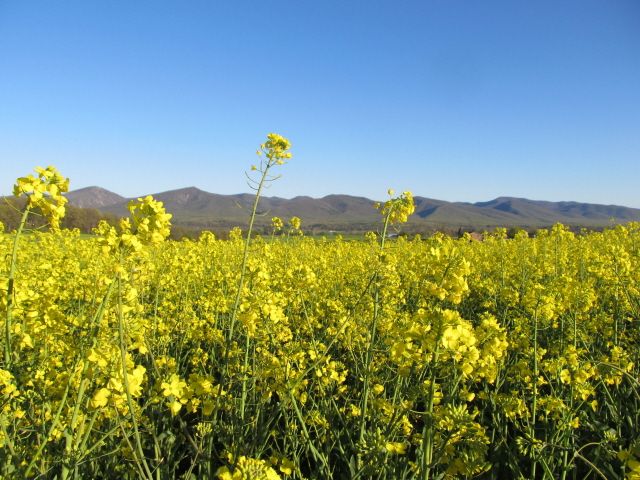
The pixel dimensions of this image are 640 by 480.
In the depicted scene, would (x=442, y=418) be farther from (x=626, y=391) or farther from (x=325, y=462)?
(x=626, y=391)

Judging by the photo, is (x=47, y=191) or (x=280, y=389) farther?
(x=280, y=389)

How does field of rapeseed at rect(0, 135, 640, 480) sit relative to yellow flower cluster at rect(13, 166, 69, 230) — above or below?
below

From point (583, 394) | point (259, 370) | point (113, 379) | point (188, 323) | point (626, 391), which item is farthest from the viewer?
point (188, 323)

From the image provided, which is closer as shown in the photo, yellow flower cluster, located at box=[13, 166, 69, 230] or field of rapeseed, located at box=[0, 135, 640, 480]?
field of rapeseed, located at box=[0, 135, 640, 480]

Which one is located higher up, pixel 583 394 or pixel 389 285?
pixel 389 285

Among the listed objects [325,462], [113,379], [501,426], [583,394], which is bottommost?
[501,426]

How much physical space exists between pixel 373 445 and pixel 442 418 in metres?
0.36

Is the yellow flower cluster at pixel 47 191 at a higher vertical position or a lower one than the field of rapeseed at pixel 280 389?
higher

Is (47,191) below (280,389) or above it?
above

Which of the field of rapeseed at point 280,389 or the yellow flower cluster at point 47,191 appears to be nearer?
the field of rapeseed at point 280,389

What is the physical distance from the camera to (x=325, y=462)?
229cm

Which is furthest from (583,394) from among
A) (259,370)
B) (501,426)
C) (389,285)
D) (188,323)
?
(188,323)

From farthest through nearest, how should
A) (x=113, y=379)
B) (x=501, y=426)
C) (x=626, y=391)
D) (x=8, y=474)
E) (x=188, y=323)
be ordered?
(x=188, y=323) → (x=626, y=391) → (x=501, y=426) → (x=8, y=474) → (x=113, y=379)

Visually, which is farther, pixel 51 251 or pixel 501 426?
pixel 51 251
